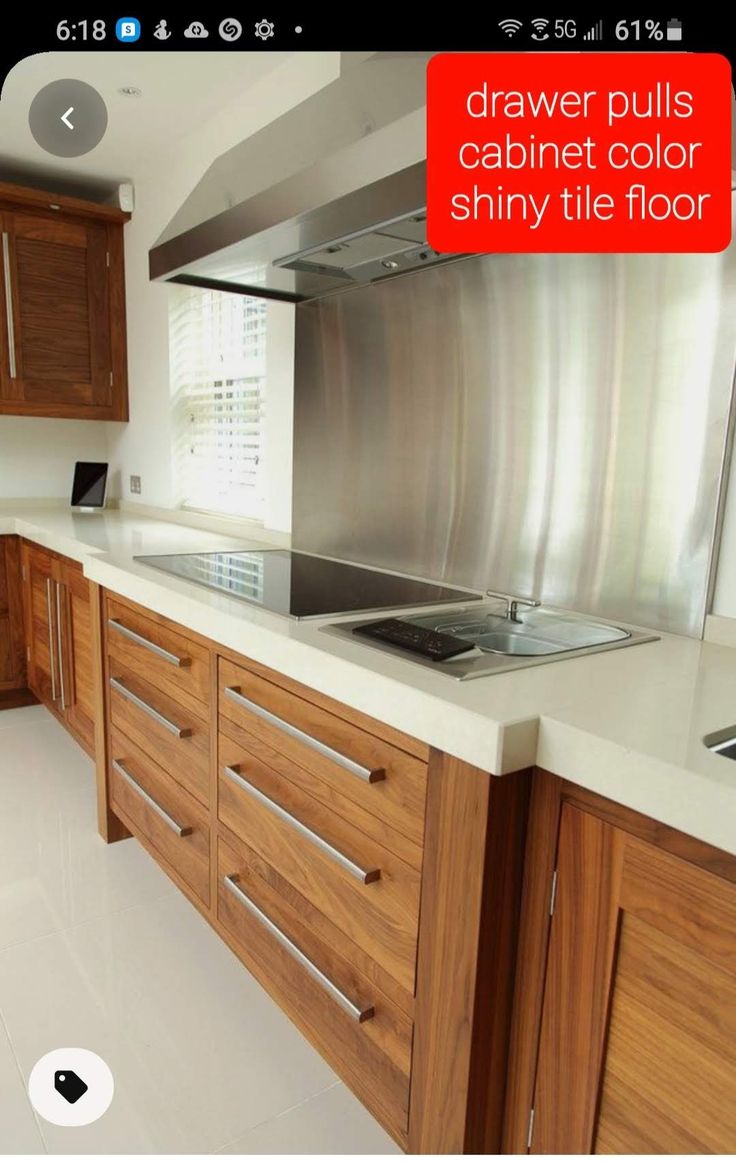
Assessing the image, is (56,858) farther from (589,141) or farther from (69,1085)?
(589,141)

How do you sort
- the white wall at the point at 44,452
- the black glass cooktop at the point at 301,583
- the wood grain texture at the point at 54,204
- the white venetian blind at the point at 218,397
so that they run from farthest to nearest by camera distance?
the white wall at the point at 44,452 < the wood grain texture at the point at 54,204 < the white venetian blind at the point at 218,397 < the black glass cooktop at the point at 301,583

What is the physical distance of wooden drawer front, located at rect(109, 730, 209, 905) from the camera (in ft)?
5.13

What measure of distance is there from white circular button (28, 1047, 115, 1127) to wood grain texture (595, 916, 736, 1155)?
89 cm

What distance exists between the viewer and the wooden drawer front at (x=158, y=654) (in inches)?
59.3

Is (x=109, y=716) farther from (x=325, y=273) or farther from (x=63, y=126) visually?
(x=63, y=126)

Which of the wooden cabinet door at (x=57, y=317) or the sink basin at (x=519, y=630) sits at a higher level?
the wooden cabinet door at (x=57, y=317)

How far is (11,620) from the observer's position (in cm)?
305

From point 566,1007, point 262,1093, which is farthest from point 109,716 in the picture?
point 566,1007

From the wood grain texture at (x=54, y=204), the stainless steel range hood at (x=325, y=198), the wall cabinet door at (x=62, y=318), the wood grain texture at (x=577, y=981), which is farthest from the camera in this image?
the wall cabinet door at (x=62, y=318)

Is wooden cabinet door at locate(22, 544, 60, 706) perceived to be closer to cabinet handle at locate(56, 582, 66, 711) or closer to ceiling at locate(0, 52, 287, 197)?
cabinet handle at locate(56, 582, 66, 711)

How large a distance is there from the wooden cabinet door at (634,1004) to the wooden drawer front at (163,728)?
2.79 feet
